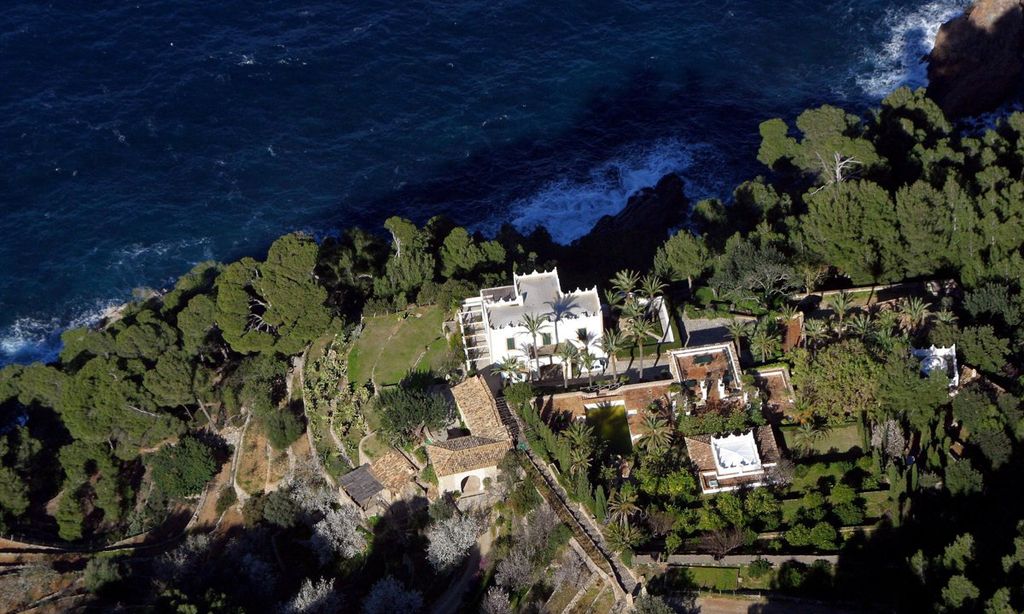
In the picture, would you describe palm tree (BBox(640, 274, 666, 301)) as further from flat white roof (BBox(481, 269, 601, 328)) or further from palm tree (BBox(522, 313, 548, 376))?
palm tree (BBox(522, 313, 548, 376))

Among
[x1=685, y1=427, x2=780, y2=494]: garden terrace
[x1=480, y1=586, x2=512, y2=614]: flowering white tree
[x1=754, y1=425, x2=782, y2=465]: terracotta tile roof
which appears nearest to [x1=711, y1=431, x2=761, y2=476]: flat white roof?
[x1=685, y1=427, x2=780, y2=494]: garden terrace

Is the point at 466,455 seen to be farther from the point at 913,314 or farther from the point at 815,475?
the point at 913,314

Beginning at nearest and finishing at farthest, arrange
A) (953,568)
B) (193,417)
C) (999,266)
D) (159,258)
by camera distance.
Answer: (953,568) < (999,266) < (193,417) < (159,258)

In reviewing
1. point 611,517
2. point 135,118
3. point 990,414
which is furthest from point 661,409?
point 135,118

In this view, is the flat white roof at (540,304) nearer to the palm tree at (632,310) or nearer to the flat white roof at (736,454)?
the palm tree at (632,310)

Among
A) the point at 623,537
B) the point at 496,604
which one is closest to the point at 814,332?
the point at 623,537

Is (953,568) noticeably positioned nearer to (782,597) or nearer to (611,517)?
(782,597)
